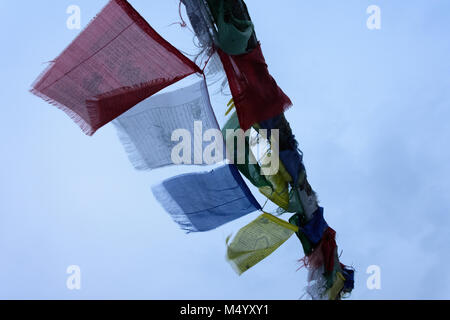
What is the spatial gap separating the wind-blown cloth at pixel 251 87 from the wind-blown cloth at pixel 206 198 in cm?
43

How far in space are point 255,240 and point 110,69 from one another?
1766 millimetres

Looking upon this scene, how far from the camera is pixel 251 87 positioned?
3203 mm

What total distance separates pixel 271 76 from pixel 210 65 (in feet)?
1.46

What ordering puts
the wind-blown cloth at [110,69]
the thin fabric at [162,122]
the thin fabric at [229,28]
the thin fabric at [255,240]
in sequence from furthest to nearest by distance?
the thin fabric at [255,240]
the thin fabric at [162,122]
the thin fabric at [229,28]
the wind-blown cloth at [110,69]

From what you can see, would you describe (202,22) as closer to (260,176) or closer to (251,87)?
(251,87)

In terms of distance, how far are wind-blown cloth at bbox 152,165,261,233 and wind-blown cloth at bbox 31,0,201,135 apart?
2.53 feet

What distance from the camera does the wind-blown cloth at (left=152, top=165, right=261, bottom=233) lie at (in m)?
3.46

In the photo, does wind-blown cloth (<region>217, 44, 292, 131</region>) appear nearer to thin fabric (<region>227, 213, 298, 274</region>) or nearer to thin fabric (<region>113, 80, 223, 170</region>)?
thin fabric (<region>113, 80, 223, 170</region>)

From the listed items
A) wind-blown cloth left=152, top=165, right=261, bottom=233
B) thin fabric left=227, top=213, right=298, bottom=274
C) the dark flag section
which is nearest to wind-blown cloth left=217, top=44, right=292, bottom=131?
the dark flag section

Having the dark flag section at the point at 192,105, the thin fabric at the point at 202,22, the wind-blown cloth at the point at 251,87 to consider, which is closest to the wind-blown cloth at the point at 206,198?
the dark flag section at the point at 192,105

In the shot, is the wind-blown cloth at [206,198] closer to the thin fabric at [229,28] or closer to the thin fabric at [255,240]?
the thin fabric at [255,240]

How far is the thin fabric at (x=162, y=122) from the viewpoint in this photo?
10.3 ft

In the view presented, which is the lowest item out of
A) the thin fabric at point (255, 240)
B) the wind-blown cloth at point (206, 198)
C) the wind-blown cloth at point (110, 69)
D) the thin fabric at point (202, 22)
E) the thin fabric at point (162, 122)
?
the thin fabric at point (255, 240)

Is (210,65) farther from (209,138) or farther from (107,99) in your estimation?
(107,99)
